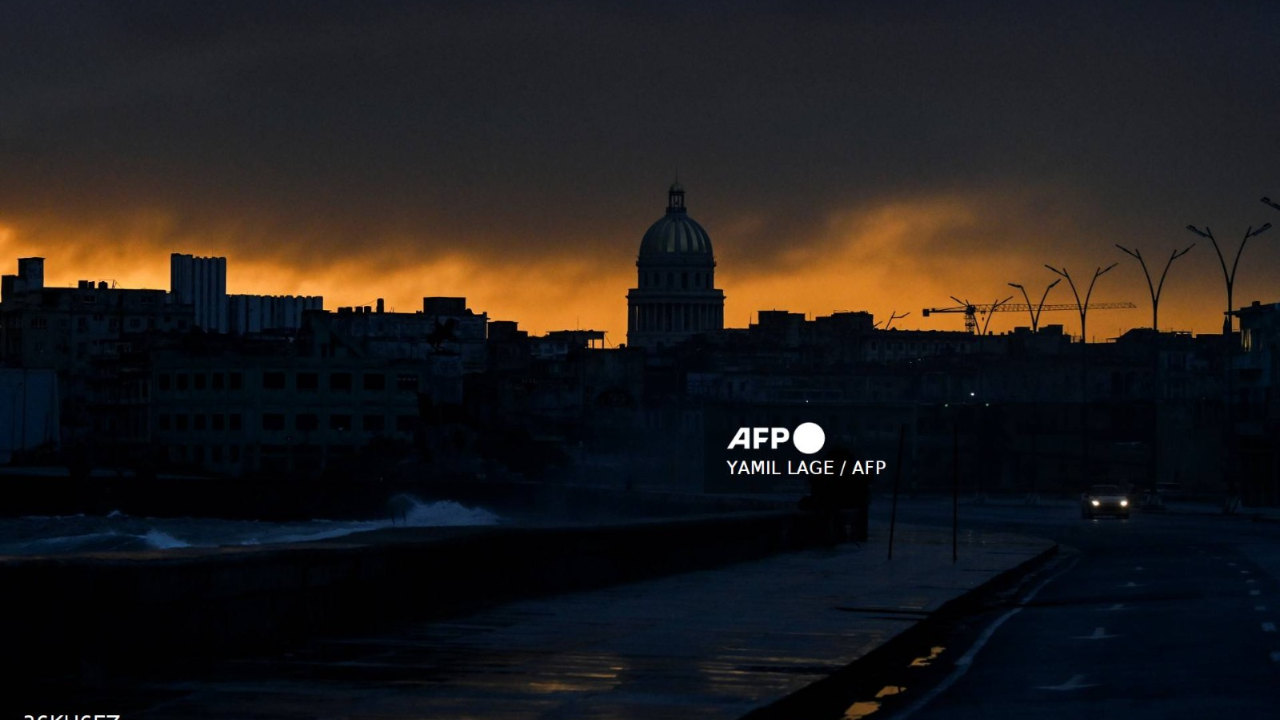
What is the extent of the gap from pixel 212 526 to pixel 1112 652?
102867 mm

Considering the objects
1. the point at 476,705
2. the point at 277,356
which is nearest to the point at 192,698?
the point at 476,705

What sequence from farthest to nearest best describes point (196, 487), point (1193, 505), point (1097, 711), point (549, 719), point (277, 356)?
point (277, 356) → point (196, 487) → point (1193, 505) → point (1097, 711) → point (549, 719)

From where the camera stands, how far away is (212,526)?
120 metres

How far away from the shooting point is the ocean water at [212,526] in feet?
349

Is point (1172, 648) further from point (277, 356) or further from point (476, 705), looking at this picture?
point (277, 356)

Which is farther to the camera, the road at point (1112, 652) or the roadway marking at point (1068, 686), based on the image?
the roadway marking at point (1068, 686)

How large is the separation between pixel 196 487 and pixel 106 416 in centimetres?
3265

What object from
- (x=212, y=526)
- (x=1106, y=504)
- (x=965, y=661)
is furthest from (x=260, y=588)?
(x=212, y=526)

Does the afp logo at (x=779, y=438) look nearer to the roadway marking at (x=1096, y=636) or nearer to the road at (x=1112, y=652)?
the road at (x=1112, y=652)

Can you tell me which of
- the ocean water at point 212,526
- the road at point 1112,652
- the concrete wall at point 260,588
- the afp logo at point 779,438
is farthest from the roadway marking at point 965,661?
the afp logo at point 779,438

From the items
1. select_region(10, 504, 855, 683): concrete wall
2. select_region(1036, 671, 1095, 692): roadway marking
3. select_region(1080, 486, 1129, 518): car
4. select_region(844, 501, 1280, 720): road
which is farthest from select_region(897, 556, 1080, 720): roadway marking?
select_region(1080, 486, 1129, 518): car

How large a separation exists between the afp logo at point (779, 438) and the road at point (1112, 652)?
100335mm

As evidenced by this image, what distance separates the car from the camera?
82188mm

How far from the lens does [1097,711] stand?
16484mm
